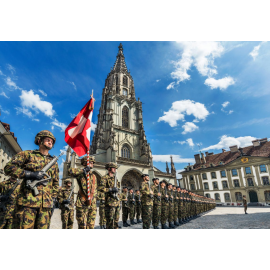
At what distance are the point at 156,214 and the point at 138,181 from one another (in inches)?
744

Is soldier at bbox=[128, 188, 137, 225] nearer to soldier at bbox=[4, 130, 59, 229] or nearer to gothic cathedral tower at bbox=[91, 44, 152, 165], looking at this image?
soldier at bbox=[4, 130, 59, 229]

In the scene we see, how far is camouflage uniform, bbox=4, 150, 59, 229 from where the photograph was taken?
2195mm

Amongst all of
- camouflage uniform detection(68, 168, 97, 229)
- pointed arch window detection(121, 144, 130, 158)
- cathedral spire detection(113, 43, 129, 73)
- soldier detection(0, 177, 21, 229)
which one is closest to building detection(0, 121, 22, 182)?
soldier detection(0, 177, 21, 229)

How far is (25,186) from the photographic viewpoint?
7.59 ft

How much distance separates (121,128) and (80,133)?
2293 cm

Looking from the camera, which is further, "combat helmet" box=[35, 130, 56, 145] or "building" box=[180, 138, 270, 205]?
"building" box=[180, 138, 270, 205]

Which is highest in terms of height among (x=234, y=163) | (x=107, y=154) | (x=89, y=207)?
(x=107, y=154)

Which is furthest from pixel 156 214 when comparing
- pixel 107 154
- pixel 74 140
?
pixel 107 154

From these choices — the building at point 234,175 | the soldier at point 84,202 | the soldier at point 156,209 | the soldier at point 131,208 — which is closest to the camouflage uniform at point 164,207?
the soldier at point 156,209

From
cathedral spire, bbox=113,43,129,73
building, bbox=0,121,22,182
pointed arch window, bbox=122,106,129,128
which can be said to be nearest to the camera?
building, bbox=0,121,22,182

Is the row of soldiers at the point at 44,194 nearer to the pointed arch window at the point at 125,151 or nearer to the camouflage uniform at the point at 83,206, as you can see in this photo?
the camouflage uniform at the point at 83,206

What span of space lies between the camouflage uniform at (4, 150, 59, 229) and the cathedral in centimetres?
1694

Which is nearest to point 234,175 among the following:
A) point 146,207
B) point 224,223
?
point 224,223
